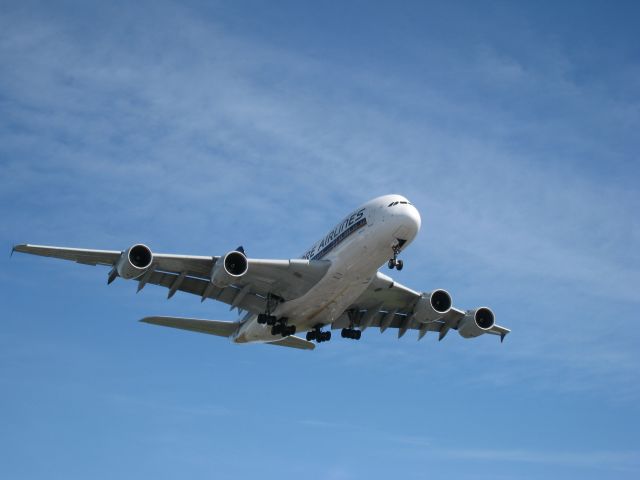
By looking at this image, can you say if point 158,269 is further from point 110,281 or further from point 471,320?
point 471,320

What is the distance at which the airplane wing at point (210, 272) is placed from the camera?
36.4 m

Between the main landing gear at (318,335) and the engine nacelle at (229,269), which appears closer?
the engine nacelle at (229,269)

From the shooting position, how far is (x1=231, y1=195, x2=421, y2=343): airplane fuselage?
35219mm

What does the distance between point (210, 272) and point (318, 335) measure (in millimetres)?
6771

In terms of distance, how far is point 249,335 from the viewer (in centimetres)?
4350

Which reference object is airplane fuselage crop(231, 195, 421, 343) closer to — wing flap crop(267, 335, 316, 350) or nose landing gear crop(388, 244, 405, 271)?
nose landing gear crop(388, 244, 405, 271)

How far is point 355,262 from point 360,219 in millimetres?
1800

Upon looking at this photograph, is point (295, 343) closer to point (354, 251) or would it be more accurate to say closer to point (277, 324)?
point (277, 324)

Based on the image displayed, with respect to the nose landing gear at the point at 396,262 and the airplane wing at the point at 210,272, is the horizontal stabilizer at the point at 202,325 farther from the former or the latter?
the nose landing gear at the point at 396,262

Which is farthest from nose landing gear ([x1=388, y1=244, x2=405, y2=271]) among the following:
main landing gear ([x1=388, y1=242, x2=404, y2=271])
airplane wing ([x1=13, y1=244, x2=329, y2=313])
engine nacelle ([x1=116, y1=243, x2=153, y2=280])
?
engine nacelle ([x1=116, y1=243, x2=153, y2=280])

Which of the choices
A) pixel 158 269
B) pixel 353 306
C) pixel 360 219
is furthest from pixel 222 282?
pixel 353 306

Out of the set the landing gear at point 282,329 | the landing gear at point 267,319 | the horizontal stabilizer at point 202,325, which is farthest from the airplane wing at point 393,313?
the horizontal stabilizer at point 202,325

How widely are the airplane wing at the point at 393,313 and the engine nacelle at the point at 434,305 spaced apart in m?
0.42

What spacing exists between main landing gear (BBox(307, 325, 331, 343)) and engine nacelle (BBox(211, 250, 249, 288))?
6.96m
